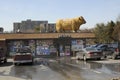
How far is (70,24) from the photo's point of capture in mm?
68250

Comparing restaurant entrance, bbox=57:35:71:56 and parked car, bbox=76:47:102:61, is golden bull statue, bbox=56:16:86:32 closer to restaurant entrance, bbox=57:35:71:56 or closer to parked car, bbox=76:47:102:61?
restaurant entrance, bbox=57:35:71:56

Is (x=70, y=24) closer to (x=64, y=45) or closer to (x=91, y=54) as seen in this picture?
(x=64, y=45)

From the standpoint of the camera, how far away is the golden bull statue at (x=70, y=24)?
67.4 metres

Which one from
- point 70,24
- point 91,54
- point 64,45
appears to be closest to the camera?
Result: point 91,54

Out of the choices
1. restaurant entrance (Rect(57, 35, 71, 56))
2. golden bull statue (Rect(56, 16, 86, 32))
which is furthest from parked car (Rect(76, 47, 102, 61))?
golden bull statue (Rect(56, 16, 86, 32))

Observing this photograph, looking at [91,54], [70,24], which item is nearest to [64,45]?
[70,24]

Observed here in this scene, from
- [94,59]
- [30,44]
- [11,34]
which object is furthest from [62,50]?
[94,59]

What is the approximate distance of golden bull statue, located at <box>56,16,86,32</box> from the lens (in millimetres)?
67375

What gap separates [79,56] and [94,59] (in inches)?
89.2

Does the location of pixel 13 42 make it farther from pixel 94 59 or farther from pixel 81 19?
pixel 94 59

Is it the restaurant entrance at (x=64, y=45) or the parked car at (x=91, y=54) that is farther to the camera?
the restaurant entrance at (x=64, y=45)

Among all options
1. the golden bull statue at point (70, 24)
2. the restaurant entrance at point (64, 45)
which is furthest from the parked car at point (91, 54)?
the golden bull statue at point (70, 24)

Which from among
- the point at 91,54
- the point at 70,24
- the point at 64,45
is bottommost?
the point at 91,54

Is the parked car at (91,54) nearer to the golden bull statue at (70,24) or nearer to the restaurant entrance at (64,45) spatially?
the restaurant entrance at (64,45)
